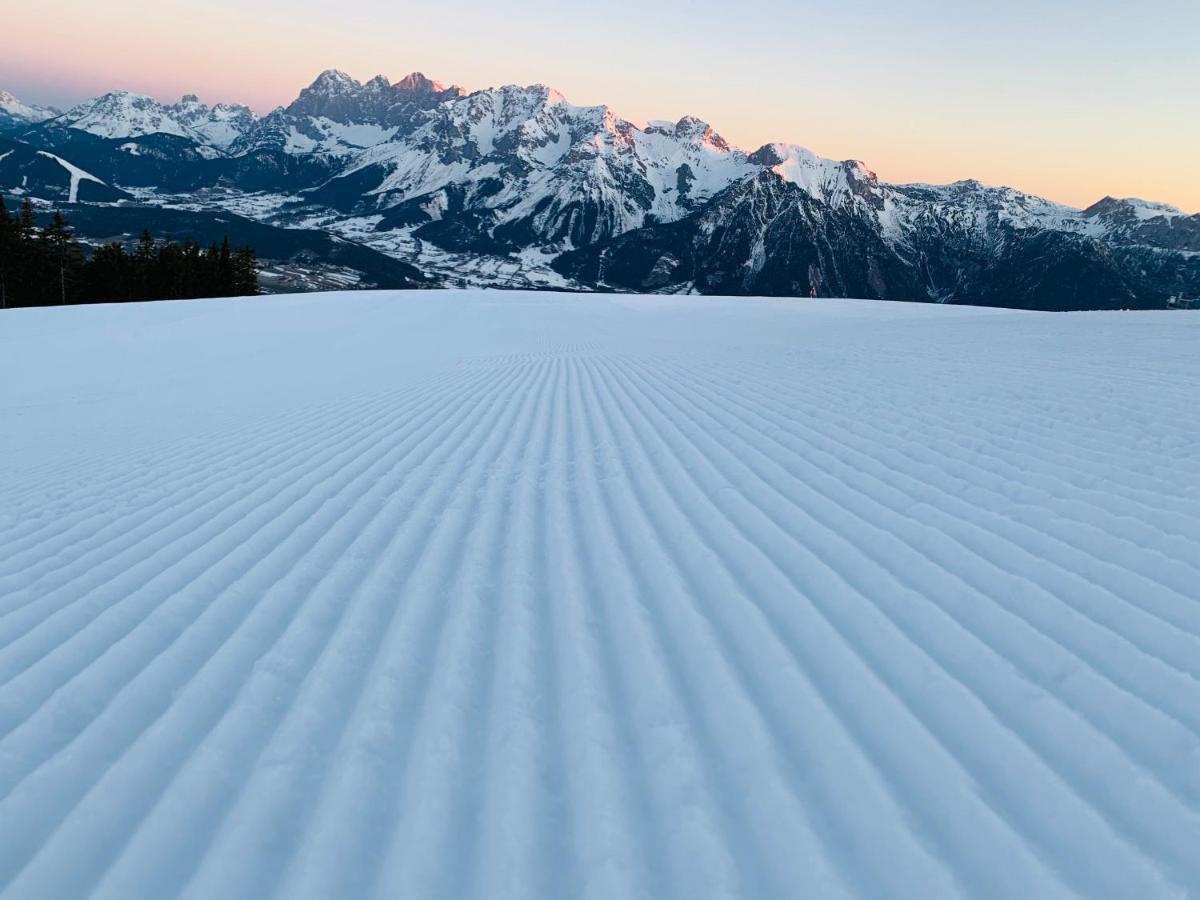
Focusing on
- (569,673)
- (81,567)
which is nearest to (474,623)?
(569,673)

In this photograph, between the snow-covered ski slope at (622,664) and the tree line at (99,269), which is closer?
the snow-covered ski slope at (622,664)

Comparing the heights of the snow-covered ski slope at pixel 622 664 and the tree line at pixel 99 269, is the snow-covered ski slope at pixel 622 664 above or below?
below

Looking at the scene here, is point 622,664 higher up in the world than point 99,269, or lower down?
lower down

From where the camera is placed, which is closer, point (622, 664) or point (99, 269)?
point (622, 664)

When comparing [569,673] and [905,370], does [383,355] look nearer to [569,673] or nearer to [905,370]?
[905,370]
